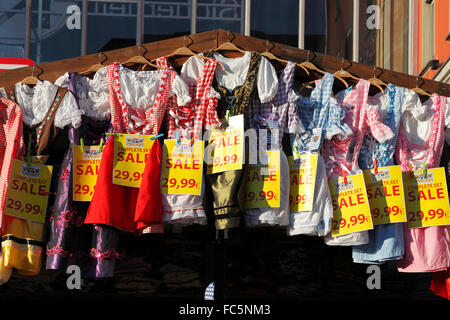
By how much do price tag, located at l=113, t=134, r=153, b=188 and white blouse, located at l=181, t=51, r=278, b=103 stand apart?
49 centimetres

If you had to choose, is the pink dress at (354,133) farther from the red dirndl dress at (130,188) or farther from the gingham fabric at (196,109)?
the red dirndl dress at (130,188)

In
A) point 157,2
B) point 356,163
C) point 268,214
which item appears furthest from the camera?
point 157,2

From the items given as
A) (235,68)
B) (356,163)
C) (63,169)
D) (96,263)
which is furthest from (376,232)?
(63,169)

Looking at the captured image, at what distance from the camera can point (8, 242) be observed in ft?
13.1

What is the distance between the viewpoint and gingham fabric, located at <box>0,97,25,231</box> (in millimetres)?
4129

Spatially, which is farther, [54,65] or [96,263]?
[54,65]

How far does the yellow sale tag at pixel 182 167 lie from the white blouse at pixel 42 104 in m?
0.61

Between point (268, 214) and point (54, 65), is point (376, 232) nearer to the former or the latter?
point (268, 214)

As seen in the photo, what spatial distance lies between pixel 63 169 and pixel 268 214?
127 cm

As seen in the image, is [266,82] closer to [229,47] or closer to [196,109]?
[229,47]

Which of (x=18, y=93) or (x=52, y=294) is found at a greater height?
(x=18, y=93)

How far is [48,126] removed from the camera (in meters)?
4.20

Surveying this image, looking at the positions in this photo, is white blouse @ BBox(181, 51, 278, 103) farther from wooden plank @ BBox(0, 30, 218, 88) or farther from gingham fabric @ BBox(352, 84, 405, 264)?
gingham fabric @ BBox(352, 84, 405, 264)

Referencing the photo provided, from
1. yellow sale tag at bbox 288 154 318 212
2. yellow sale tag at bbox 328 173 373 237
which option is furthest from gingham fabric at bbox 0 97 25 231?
yellow sale tag at bbox 328 173 373 237
